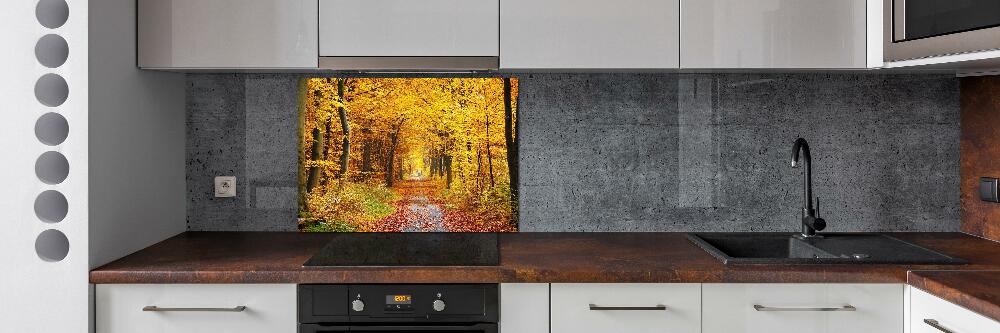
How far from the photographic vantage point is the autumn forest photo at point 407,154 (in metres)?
2.51

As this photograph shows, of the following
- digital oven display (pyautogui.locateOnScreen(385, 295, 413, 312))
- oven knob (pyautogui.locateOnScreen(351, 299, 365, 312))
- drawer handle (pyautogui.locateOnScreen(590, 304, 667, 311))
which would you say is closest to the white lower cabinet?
drawer handle (pyautogui.locateOnScreen(590, 304, 667, 311))

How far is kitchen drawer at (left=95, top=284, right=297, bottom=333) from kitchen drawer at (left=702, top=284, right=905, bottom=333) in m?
1.11

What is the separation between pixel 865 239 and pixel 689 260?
801 millimetres

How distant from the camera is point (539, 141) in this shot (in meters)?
2.52

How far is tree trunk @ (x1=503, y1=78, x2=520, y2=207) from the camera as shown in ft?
8.23

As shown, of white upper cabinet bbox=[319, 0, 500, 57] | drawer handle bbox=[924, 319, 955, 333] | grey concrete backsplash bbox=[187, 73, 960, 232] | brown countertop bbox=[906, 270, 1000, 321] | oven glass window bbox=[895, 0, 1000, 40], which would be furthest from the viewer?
grey concrete backsplash bbox=[187, 73, 960, 232]

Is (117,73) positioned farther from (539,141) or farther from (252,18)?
(539,141)
